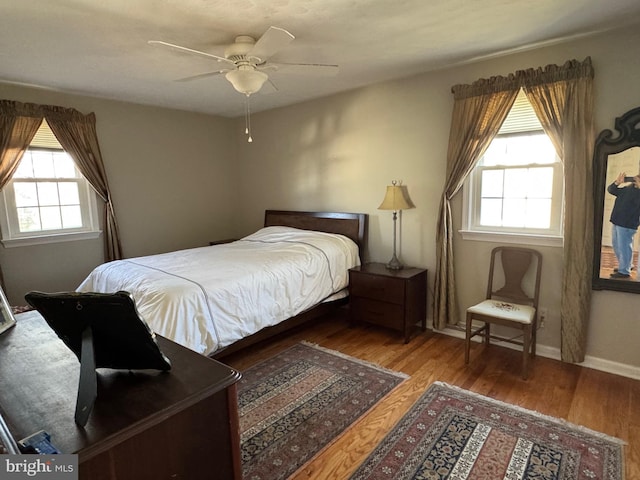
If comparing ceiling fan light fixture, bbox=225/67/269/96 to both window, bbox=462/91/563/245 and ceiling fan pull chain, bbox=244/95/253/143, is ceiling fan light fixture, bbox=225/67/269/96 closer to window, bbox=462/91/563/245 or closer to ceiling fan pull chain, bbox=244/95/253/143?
ceiling fan pull chain, bbox=244/95/253/143

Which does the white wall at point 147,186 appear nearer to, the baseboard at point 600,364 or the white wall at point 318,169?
the white wall at point 318,169

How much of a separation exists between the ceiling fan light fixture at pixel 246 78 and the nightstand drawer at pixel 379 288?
6.33ft

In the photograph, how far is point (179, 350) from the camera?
124cm

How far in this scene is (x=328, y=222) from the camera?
13.6 ft

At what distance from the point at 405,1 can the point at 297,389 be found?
2.55 meters

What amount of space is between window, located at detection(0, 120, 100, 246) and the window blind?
4220mm

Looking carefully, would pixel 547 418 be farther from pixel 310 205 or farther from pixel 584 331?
pixel 310 205

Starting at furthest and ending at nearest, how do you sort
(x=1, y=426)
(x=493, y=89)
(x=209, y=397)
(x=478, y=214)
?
(x=478, y=214) → (x=493, y=89) → (x=209, y=397) → (x=1, y=426)

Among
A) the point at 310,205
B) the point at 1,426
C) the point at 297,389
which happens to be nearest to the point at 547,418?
the point at 297,389

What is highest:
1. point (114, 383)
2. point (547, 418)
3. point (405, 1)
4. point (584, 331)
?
point (405, 1)

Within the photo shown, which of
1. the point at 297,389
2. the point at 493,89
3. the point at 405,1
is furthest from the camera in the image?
the point at 493,89

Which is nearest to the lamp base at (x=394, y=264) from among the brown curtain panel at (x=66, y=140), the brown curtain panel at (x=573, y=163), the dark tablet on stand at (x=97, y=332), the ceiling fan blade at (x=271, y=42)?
the brown curtain panel at (x=573, y=163)

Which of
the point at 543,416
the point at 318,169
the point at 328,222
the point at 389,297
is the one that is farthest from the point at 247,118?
the point at 543,416

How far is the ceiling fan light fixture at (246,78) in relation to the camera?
8.21ft
